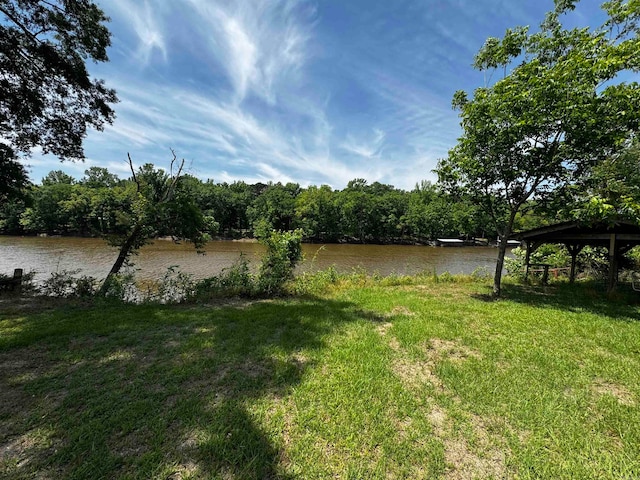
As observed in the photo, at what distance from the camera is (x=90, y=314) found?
584cm

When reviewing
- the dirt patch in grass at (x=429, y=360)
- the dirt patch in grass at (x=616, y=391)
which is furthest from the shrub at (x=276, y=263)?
the dirt patch in grass at (x=616, y=391)

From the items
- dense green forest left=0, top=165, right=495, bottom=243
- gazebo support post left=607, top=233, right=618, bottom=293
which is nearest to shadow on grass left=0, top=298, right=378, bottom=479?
gazebo support post left=607, top=233, right=618, bottom=293

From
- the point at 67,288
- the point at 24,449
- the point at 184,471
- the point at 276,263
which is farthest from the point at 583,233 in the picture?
the point at 67,288

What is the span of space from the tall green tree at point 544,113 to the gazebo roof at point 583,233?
1.74 meters

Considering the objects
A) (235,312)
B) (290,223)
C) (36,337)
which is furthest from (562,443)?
(290,223)

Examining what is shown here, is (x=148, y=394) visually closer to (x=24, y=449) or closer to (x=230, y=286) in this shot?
(x=24, y=449)

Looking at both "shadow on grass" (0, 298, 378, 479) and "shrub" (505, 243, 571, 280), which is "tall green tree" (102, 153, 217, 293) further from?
"shrub" (505, 243, 571, 280)

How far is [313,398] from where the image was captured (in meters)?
3.01

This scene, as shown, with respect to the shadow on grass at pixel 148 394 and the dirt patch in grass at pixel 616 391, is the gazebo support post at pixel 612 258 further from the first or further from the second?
the shadow on grass at pixel 148 394

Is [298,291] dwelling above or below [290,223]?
below

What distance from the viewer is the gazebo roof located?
8.12 metres

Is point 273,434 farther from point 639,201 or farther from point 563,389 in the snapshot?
point 639,201

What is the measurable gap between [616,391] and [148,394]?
5.36 m

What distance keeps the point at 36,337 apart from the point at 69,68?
667cm
